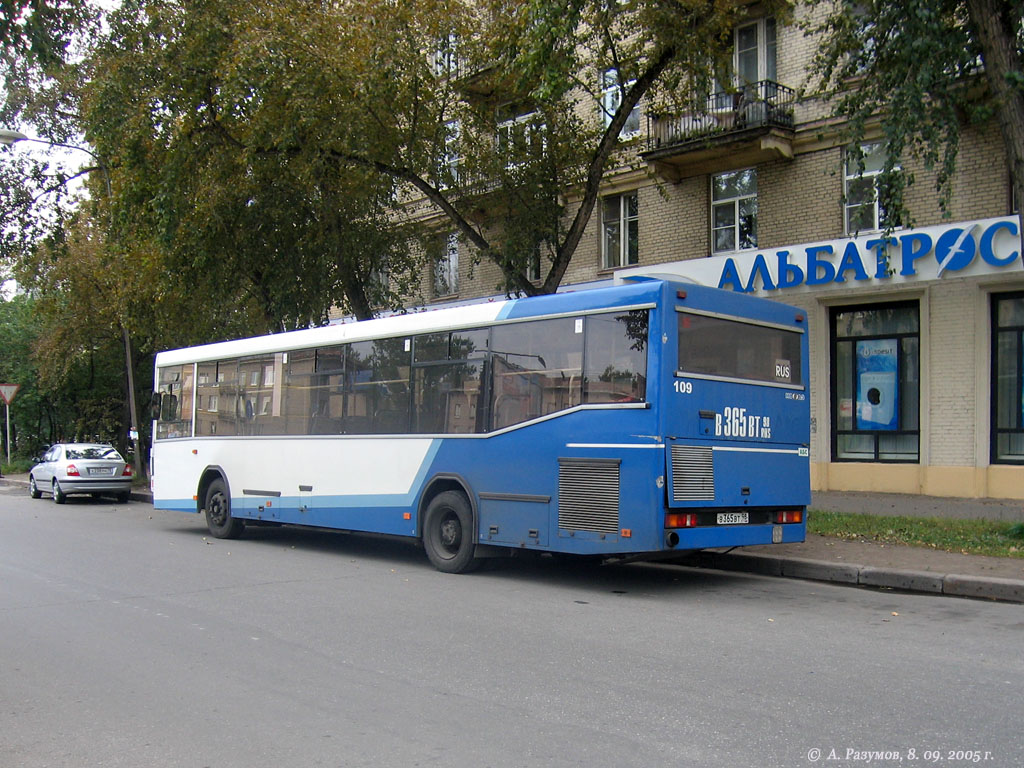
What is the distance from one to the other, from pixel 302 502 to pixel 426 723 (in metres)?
8.89

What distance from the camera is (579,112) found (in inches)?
930

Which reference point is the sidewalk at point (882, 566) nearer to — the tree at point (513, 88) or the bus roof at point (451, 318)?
the bus roof at point (451, 318)

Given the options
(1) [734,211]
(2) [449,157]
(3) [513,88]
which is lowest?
(1) [734,211]

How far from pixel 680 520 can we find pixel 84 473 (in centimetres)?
1995

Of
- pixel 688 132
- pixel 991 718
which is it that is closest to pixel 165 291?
pixel 688 132

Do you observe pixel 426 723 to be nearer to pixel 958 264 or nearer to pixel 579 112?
pixel 958 264

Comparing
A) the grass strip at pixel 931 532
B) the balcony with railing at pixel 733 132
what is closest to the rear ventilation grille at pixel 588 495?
the grass strip at pixel 931 532

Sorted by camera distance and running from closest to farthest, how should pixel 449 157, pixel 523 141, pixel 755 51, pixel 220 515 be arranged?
pixel 220 515 < pixel 523 141 < pixel 449 157 < pixel 755 51

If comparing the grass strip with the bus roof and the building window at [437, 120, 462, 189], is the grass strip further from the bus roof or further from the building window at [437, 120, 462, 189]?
the building window at [437, 120, 462, 189]

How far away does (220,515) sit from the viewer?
15875 mm

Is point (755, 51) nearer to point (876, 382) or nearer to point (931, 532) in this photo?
point (876, 382)

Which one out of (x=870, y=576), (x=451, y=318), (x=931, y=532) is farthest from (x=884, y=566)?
(x=451, y=318)

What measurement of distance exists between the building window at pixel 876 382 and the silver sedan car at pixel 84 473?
17771mm

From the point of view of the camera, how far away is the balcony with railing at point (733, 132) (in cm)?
1903
